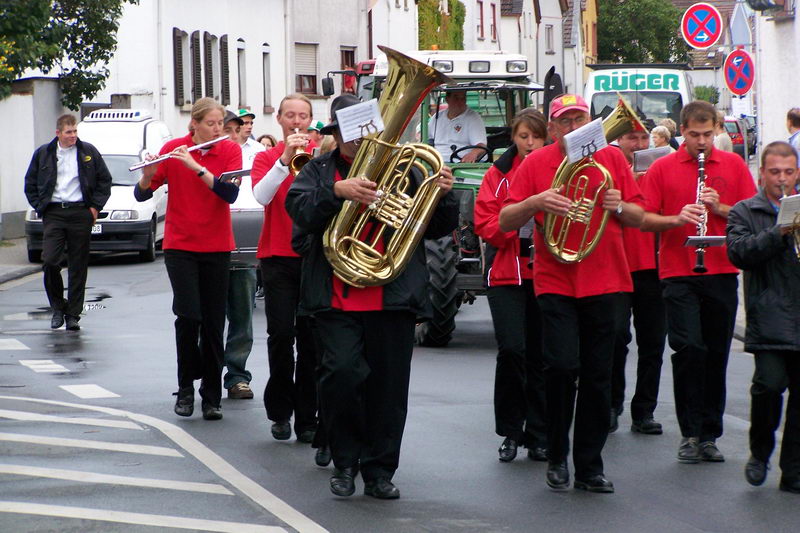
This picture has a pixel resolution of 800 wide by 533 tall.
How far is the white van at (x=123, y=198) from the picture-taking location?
21984 millimetres

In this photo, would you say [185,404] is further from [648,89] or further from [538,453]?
[648,89]

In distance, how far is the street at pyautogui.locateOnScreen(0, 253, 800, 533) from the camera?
662cm

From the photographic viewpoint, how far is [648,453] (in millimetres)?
8312

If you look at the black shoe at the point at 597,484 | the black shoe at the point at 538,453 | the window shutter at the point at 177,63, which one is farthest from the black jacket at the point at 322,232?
the window shutter at the point at 177,63

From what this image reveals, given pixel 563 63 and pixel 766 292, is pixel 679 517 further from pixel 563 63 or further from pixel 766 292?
pixel 563 63

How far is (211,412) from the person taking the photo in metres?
9.20

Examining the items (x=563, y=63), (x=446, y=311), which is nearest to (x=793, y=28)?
(x=446, y=311)

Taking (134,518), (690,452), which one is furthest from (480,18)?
(134,518)

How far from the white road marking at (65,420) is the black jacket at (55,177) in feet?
17.9

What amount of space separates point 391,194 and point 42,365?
5.84 metres

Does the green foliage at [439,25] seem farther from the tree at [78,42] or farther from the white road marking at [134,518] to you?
the white road marking at [134,518]

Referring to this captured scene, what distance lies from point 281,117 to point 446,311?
456 cm

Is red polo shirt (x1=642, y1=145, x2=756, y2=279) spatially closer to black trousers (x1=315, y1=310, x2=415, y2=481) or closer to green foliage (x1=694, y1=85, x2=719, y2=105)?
black trousers (x1=315, y1=310, x2=415, y2=481)

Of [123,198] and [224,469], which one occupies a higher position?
[123,198]
